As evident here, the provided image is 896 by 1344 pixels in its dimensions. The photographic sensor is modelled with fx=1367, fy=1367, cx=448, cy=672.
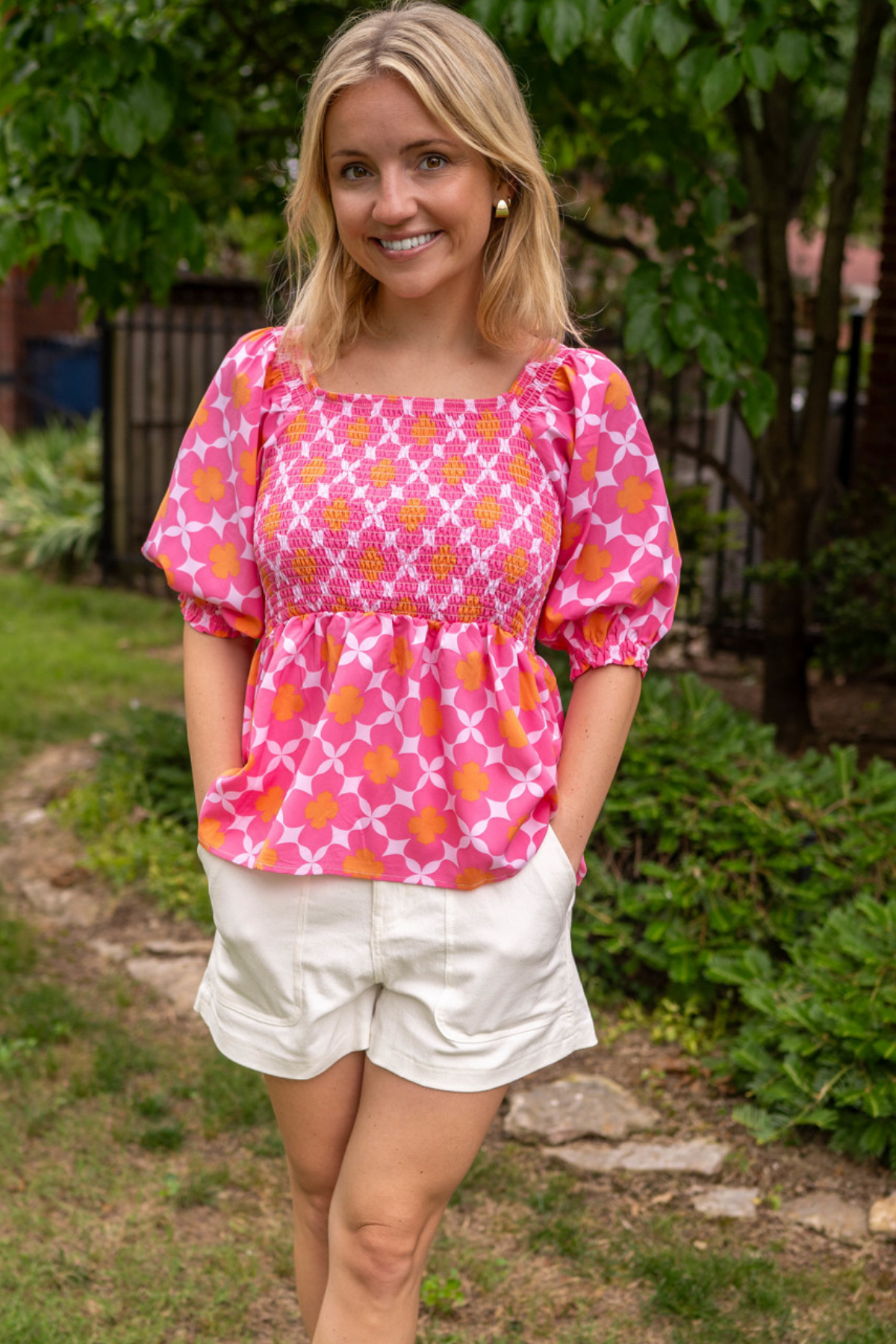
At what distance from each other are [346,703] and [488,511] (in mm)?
306

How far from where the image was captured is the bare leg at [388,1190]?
1.79 metres

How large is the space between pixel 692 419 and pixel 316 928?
19.8 feet

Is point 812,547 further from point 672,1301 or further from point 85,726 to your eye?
point 672,1301

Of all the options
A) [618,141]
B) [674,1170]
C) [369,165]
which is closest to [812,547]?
[618,141]

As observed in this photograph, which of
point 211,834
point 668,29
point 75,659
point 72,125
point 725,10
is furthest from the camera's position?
point 75,659

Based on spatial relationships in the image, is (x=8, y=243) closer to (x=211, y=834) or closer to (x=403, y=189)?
(x=403, y=189)

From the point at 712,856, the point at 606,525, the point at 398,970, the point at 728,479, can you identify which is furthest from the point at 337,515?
the point at 728,479

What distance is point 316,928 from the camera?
179 cm

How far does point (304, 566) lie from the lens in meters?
1.78

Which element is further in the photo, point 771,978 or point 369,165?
point 771,978

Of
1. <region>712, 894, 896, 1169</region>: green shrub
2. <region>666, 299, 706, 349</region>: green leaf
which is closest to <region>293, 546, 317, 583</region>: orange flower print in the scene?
<region>712, 894, 896, 1169</region>: green shrub

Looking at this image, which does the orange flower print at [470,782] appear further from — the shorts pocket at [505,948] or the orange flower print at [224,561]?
the orange flower print at [224,561]

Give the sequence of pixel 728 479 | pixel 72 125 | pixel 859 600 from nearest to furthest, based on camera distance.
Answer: pixel 72 125
pixel 728 479
pixel 859 600

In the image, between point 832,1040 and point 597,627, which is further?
point 832,1040
